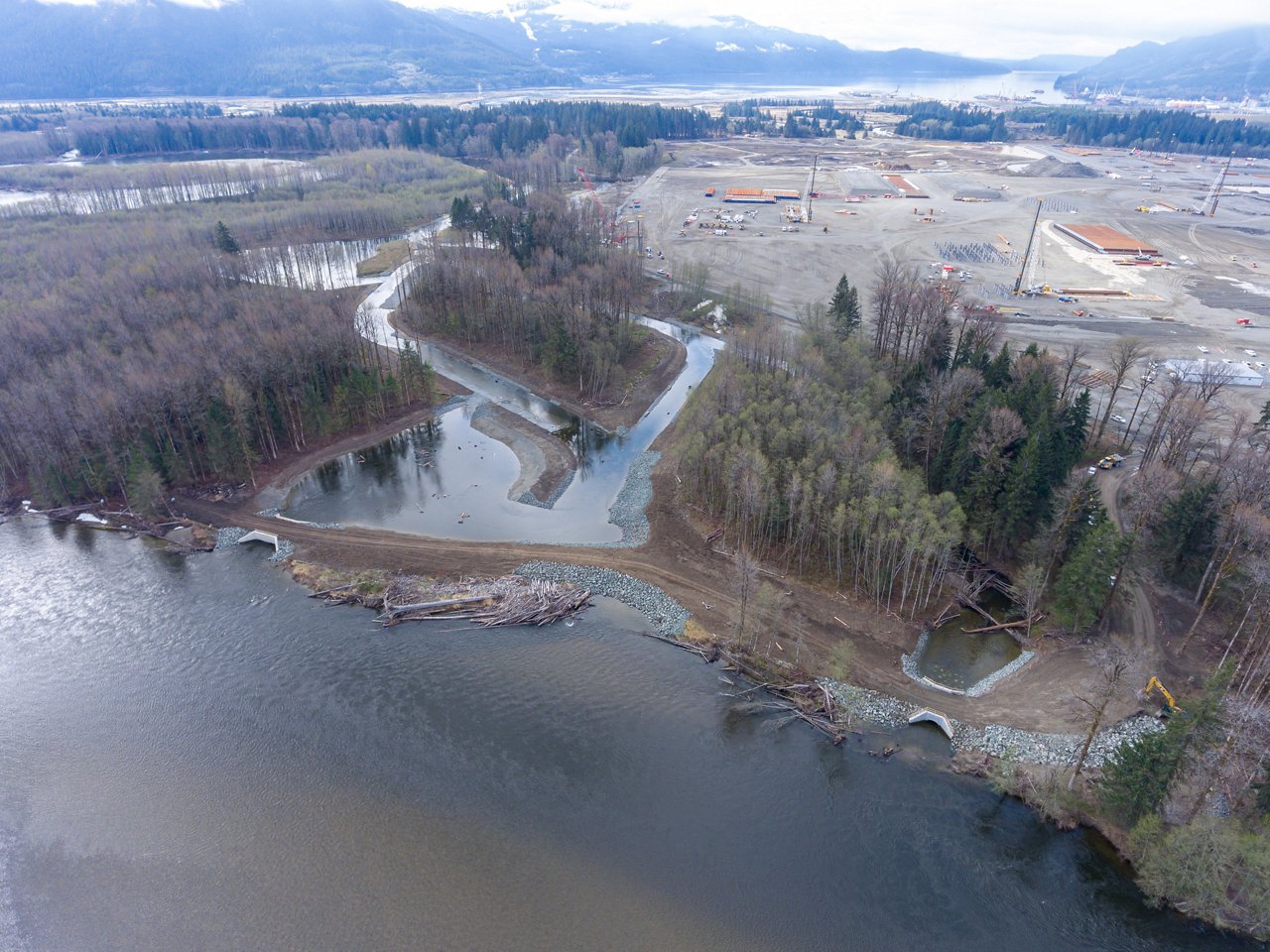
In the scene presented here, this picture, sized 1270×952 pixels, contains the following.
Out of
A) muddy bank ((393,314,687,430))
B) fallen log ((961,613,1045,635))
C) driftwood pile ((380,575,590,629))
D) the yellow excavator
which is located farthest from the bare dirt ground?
driftwood pile ((380,575,590,629))

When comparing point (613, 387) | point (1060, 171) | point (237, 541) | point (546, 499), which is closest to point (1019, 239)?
point (1060, 171)

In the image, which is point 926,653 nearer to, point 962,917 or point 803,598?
point 803,598

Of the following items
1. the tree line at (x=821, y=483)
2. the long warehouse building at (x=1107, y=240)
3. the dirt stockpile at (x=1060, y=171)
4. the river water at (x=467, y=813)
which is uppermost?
the dirt stockpile at (x=1060, y=171)

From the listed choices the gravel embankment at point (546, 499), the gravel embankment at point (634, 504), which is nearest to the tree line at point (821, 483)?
the gravel embankment at point (634, 504)

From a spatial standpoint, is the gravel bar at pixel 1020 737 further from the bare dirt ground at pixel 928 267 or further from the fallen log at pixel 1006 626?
the fallen log at pixel 1006 626

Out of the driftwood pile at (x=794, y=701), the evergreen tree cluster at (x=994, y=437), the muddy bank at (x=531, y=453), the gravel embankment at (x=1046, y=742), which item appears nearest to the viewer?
the gravel embankment at (x=1046, y=742)

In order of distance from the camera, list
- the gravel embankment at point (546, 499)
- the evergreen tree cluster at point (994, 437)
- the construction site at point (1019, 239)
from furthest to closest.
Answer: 1. the construction site at point (1019, 239)
2. the gravel embankment at point (546, 499)
3. the evergreen tree cluster at point (994, 437)

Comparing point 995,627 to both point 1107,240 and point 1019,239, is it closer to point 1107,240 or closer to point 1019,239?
point 1019,239
